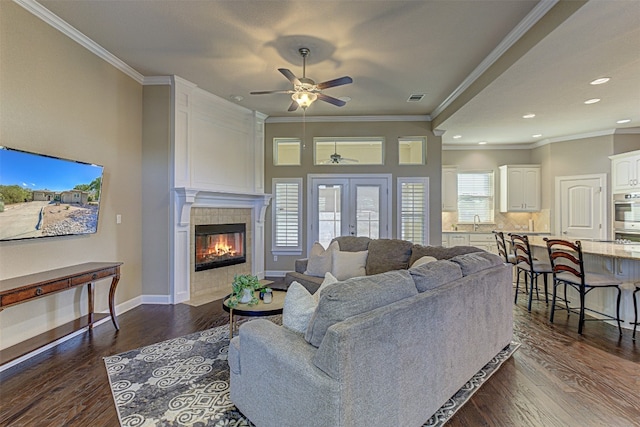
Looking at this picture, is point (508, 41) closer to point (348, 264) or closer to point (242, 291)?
point (348, 264)

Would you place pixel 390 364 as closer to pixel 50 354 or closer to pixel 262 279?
pixel 50 354

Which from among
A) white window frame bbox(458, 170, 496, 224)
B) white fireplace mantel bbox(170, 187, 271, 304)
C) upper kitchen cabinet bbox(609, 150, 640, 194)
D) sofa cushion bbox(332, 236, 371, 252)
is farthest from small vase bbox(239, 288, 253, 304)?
upper kitchen cabinet bbox(609, 150, 640, 194)

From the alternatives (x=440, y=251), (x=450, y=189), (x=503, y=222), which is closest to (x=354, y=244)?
(x=440, y=251)

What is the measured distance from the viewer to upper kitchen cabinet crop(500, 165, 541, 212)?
7656 millimetres

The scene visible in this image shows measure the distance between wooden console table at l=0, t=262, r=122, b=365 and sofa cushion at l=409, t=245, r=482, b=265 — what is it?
3.49m

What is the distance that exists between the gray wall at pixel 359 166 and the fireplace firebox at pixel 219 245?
77cm

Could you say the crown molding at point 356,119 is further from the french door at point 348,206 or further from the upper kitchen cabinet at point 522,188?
the upper kitchen cabinet at point 522,188

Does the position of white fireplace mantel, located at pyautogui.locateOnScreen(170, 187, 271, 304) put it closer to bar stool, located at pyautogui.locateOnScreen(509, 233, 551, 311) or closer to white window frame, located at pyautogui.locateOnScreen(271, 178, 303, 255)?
white window frame, located at pyautogui.locateOnScreen(271, 178, 303, 255)

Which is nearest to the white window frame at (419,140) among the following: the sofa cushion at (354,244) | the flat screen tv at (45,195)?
the sofa cushion at (354,244)

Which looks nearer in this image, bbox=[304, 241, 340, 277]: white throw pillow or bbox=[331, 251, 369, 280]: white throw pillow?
bbox=[331, 251, 369, 280]: white throw pillow

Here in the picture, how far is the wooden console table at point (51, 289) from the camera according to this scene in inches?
96.7

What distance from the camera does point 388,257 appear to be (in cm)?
398

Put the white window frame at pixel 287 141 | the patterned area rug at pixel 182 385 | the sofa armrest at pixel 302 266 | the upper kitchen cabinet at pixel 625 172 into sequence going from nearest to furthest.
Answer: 1. the patterned area rug at pixel 182 385
2. the sofa armrest at pixel 302 266
3. the upper kitchen cabinet at pixel 625 172
4. the white window frame at pixel 287 141

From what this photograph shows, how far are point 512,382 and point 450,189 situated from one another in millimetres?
5905
